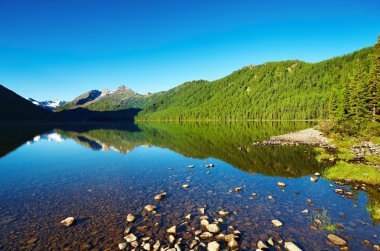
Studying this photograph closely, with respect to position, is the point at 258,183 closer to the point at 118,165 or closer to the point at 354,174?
the point at 354,174

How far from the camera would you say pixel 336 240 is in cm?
1379

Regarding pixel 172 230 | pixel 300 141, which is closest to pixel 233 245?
pixel 172 230

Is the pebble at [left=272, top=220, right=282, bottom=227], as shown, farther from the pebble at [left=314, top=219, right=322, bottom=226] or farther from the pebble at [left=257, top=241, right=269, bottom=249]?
the pebble at [left=257, top=241, right=269, bottom=249]

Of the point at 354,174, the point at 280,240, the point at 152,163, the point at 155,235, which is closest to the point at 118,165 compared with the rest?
the point at 152,163

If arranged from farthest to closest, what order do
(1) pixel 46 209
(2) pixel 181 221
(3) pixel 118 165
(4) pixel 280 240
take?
(3) pixel 118 165 → (1) pixel 46 209 → (2) pixel 181 221 → (4) pixel 280 240

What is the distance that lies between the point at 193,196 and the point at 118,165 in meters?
20.3

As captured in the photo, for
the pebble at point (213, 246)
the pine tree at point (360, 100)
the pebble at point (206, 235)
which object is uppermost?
the pine tree at point (360, 100)

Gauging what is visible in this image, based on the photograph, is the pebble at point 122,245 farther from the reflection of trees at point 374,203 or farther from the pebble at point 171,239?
the reflection of trees at point 374,203

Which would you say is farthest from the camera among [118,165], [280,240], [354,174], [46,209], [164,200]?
[118,165]

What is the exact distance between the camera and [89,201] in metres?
21.7

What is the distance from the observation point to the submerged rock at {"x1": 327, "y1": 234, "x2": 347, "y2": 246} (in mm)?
13539

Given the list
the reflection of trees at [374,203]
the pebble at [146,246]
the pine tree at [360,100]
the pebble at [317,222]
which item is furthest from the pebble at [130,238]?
the pine tree at [360,100]

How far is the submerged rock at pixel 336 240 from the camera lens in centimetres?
1354

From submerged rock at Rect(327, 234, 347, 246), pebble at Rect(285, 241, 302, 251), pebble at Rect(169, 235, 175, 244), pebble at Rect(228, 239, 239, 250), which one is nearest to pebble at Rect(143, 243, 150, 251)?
pebble at Rect(169, 235, 175, 244)
